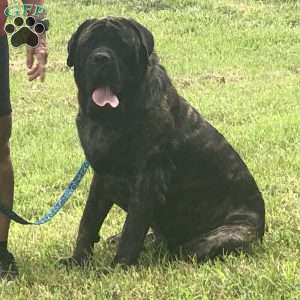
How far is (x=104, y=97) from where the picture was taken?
3699 mm

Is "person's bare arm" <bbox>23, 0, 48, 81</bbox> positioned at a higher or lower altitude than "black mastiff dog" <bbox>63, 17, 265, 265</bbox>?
higher

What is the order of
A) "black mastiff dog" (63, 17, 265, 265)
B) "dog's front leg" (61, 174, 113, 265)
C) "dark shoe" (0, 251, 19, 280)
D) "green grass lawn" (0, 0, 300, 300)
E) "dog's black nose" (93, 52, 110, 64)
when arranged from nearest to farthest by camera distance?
"green grass lawn" (0, 0, 300, 300) → "dog's black nose" (93, 52, 110, 64) → "black mastiff dog" (63, 17, 265, 265) → "dark shoe" (0, 251, 19, 280) → "dog's front leg" (61, 174, 113, 265)

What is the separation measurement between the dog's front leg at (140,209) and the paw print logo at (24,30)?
0.93 m

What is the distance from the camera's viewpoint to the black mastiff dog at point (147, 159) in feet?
12.1

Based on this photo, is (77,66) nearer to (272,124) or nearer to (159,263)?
(159,263)

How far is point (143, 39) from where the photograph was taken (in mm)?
3697

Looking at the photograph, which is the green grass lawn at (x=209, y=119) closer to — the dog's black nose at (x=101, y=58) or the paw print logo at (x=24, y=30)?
the dog's black nose at (x=101, y=58)

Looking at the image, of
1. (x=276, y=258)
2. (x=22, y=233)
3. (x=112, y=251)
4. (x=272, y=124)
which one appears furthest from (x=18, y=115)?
(x=276, y=258)

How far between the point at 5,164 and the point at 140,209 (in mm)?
873

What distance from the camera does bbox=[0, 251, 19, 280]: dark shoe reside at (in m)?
3.94

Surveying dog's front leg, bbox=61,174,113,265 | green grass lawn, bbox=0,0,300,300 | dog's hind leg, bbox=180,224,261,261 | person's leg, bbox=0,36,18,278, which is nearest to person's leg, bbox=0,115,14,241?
person's leg, bbox=0,36,18,278

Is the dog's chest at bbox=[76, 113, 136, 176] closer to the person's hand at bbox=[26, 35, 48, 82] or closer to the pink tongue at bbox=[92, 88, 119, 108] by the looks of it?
the pink tongue at bbox=[92, 88, 119, 108]

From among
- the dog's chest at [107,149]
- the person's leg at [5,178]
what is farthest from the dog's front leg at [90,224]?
the person's leg at [5,178]

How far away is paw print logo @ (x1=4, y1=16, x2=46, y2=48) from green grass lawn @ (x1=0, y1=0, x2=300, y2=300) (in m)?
1.30
